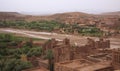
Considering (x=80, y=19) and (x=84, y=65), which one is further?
(x=80, y=19)

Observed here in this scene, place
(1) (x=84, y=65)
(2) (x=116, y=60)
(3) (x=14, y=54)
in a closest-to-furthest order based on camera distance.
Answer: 1. (2) (x=116, y=60)
2. (1) (x=84, y=65)
3. (3) (x=14, y=54)

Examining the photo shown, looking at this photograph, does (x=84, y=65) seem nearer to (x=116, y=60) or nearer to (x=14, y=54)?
(x=116, y=60)

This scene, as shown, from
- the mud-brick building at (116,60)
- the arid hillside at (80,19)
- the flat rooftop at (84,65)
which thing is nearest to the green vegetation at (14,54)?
the flat rooftop at (84,65)

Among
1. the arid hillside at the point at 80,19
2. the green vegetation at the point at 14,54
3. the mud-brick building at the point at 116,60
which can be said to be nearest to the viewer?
the mud-brick building at the point at 116,60

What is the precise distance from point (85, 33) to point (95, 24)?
37.5 feet

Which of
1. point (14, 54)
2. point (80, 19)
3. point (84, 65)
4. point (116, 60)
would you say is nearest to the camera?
point (116, 60)

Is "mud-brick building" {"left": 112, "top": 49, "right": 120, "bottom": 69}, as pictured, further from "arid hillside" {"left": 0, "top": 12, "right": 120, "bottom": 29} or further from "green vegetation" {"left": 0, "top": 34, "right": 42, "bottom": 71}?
"arid hillside" {"left": 0, "top": 12, "right": 120, "bottom": 29}

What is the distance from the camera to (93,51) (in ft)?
49.7

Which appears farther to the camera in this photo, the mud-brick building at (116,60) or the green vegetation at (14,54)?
the green vegetation at (14,54)

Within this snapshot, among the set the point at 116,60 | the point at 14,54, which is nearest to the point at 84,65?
the point at 116,60

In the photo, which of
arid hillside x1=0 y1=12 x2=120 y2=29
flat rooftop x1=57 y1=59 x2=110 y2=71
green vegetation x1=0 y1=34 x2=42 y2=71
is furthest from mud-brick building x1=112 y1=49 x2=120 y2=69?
arid hillside x1=0 y1=12 x2=120 y2=29

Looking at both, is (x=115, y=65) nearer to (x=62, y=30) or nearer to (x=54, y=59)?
(x=54, y=59)

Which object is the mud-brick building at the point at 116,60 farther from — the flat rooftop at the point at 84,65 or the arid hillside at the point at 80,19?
the arid hillside at the point at 80,19

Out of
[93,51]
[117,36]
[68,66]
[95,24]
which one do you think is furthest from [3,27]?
[68,66]
